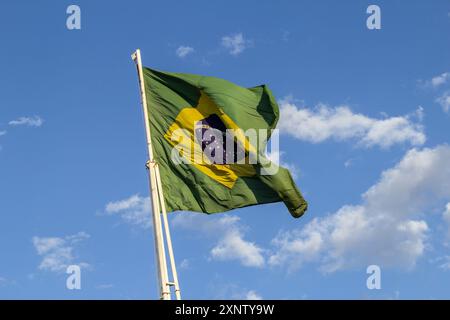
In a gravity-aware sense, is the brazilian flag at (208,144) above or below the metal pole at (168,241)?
above

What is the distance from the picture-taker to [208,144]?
105 feet

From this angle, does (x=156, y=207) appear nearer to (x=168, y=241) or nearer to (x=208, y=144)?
(x=168, y=241)

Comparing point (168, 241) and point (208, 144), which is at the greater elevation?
point (208, 144)

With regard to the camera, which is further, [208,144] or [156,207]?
[208,144]

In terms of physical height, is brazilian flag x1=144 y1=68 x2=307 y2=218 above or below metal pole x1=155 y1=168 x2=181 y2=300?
above

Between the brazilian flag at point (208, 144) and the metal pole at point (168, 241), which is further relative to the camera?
the brazilian flag at point (208, 144)

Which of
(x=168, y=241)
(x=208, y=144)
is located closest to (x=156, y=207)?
(x=168, y=241)

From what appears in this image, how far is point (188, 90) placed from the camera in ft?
106

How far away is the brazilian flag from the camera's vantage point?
102 feet

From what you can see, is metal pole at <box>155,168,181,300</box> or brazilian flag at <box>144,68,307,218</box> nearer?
metal pole at <box>155,168,181,300</box>

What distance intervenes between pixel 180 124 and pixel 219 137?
5.44 ft

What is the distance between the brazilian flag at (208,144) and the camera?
31109mm
